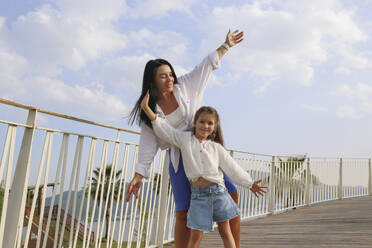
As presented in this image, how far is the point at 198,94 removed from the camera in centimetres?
220

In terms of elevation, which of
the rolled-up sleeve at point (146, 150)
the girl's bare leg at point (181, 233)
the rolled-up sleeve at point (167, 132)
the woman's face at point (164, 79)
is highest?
the woman's face at point (164, 79)

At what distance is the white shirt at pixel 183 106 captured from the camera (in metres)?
2.09

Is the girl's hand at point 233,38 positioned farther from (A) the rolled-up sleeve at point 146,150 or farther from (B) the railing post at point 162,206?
(B) the railing post at point 162,206

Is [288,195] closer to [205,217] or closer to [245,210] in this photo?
[245,210]

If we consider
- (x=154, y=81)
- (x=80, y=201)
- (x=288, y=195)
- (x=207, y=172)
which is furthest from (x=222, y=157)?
(x=288, y=195)

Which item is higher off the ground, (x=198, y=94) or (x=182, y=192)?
(x=198, y=94)

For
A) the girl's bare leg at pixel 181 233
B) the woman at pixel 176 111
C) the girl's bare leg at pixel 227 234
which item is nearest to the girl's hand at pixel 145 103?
the woman at pixel 176 111

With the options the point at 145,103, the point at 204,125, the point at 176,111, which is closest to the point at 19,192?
the point at 145,103

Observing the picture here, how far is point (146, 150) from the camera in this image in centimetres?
209

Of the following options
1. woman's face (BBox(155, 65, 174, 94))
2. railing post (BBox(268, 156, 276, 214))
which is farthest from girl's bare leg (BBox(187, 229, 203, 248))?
railing post (BBox(268, 156, 276, 214))

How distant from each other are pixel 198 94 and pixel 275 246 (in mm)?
2156

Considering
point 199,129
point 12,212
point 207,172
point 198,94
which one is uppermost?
point 198,94

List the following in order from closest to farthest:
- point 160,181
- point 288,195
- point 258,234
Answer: point 160,181, point 258,234, point 288,195

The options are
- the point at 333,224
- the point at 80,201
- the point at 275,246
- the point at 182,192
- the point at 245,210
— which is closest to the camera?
the point at 182,192
